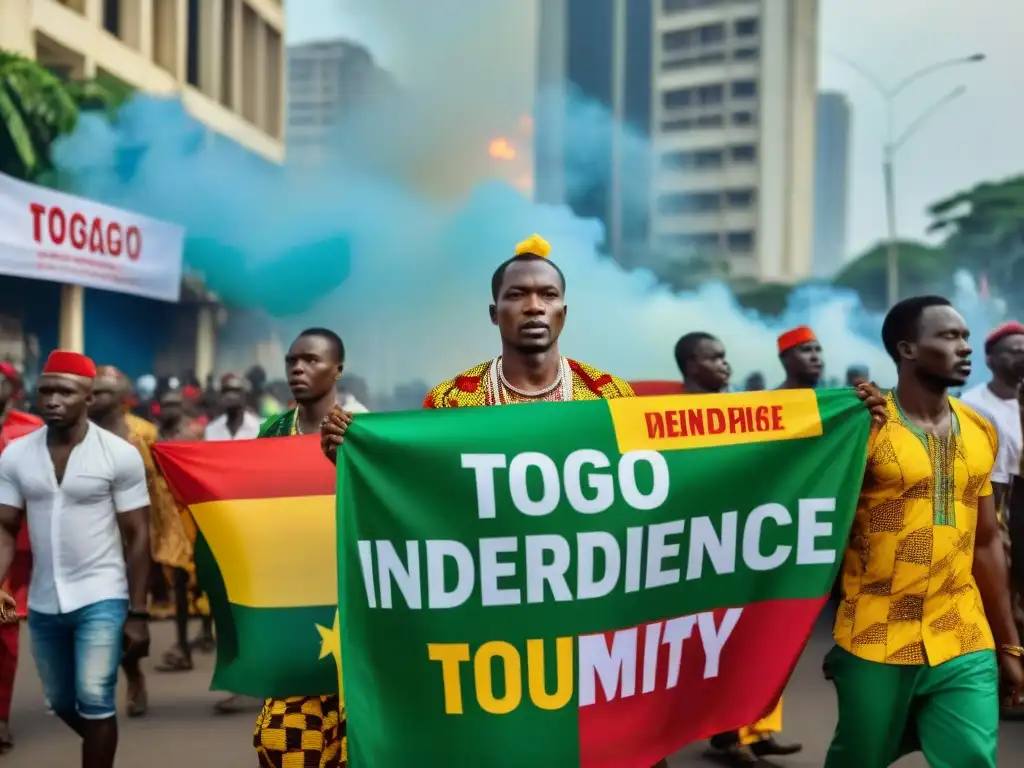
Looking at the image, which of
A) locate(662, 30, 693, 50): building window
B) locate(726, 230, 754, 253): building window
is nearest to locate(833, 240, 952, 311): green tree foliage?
locate(726, 230, 754, 253): building window

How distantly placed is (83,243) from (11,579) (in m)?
7.92

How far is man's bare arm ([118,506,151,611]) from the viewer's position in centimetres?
510

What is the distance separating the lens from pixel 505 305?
3.86 metres

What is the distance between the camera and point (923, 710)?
12.6 ft

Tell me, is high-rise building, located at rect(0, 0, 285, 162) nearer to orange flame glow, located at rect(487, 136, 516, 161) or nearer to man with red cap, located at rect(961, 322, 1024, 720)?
orange flame glow, located at rect(487, 136, 516, 161)

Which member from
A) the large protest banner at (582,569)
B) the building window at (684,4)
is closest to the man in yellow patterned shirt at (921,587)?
the large protest banner at (582,569)

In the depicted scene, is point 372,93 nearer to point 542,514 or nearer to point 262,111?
point 262,111

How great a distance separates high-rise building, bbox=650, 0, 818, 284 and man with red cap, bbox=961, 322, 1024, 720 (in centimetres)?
2272

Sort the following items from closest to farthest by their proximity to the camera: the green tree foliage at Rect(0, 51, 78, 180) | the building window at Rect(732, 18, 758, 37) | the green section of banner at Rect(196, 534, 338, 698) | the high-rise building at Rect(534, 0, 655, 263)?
the green section of banner at Rect(196, 534, 338, 698), the green tree foliage at Rect(0, 51, 78, 180), the high-rise building at Rect(534, 0, 655, 263), the building window at Rect(732, 18, 758, 37)

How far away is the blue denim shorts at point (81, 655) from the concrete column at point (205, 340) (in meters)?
17.3

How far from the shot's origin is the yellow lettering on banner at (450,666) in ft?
11.6

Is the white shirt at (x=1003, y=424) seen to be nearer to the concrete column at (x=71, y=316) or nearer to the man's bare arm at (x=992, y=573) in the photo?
the man's bare arm at (x=992, y=573)

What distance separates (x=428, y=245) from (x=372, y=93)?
368cm

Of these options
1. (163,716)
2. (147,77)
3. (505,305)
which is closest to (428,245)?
(147,77)
